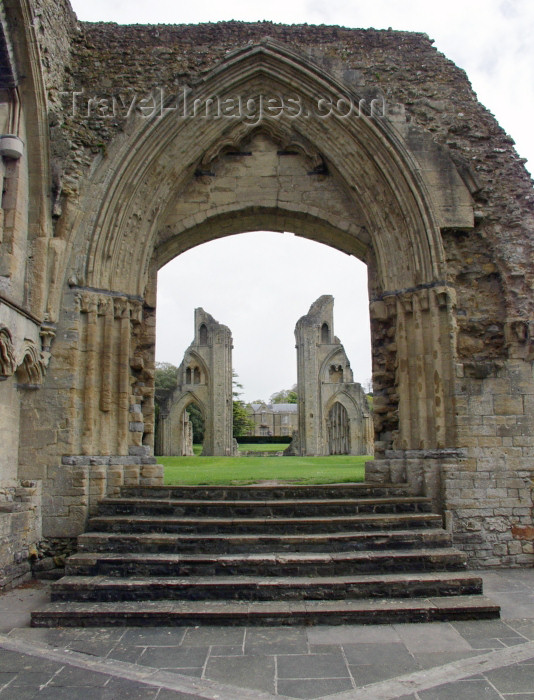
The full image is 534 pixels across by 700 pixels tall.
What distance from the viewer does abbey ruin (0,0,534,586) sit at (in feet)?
23.2

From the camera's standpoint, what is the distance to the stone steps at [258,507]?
22.2ft

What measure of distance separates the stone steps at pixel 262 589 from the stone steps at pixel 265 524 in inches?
39.2

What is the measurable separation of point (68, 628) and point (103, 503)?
2.21 meters

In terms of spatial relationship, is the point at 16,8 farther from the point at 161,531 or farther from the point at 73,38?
the point at 161,531

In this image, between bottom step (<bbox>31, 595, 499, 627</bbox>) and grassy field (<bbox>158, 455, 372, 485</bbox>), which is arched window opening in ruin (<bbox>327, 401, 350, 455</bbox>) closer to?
grassy field (<bbox>158, 455, 372, 485</bbox>)

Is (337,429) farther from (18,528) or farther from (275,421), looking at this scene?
(18,528)

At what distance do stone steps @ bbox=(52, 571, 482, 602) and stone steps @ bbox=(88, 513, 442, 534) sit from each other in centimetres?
100

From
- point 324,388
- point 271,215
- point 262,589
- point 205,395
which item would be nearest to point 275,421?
point 205,395

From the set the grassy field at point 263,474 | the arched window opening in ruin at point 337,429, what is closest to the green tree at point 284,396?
the arched window opening in ruin at point 337,429

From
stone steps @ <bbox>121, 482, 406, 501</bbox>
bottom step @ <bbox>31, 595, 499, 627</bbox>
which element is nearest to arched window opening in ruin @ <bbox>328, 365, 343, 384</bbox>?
stone steps @ <bbox>121, 482, 406, 501</bbox>

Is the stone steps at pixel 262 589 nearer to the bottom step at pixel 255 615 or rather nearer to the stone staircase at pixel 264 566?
the stone staircase at pixel 264 566

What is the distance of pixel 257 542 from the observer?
20.0 feet

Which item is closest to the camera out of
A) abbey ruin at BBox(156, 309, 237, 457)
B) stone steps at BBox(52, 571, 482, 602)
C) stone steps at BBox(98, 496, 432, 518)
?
stone steps at BBox(52, 571, 482, 602)

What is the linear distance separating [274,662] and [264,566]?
5.28ft
